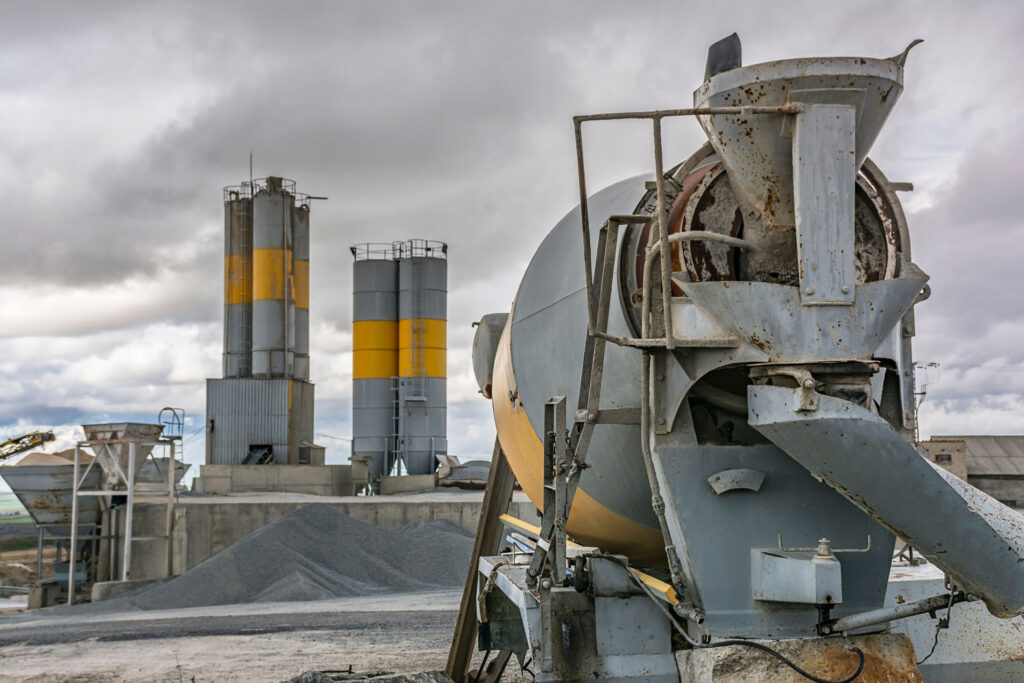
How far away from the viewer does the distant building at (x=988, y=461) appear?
27.1 m

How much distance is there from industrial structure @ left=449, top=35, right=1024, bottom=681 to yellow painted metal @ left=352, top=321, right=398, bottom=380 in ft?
111

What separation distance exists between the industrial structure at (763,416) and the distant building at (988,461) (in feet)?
77.6

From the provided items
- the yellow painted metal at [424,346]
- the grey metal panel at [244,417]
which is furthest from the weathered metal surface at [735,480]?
the yellow painted metal at [424,346]

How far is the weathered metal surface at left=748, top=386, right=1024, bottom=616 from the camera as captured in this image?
10.2ft


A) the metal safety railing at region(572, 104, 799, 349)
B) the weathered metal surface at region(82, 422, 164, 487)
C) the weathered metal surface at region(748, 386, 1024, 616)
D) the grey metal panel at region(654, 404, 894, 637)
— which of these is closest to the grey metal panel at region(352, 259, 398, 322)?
the weathered metal surface at region(82, 422, 164, 487)

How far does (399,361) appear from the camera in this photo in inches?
1464

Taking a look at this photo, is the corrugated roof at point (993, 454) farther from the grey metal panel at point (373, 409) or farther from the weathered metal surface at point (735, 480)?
the weathered metal surface at point (735, 480)

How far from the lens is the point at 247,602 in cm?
1780

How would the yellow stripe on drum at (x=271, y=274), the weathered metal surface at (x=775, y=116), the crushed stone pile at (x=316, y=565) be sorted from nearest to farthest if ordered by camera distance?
the weathered metal surface at (x=775, y=116)
the crushed stone pile at (x=316, y=565)
the yellow stripe on drum at (x=271, y=274)

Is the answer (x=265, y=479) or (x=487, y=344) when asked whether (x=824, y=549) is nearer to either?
(x=487, y=344)

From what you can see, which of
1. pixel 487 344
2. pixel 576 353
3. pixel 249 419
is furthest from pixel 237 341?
pixel 576 353

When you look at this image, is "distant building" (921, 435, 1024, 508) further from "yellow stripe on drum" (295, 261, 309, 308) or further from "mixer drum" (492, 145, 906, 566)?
"mixer drum" (492, 145, 906, 566)

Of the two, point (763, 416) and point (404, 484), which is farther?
point (404, 484)

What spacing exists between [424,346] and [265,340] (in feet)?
20.2
